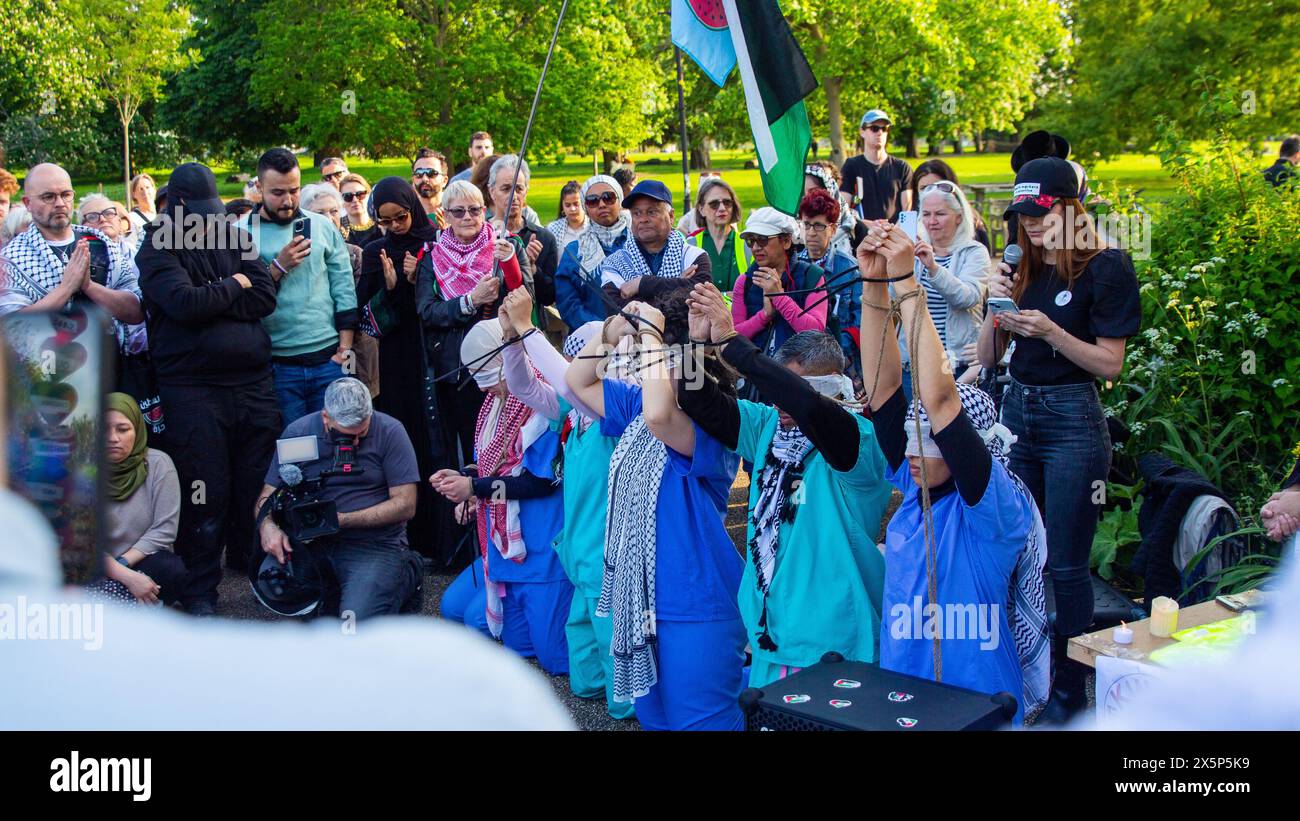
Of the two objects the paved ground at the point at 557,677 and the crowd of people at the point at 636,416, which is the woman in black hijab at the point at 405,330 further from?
the paved ground at the point at 557,677

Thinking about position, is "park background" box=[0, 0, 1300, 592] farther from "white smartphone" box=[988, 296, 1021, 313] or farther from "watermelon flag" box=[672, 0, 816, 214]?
"watermelon flag" box=[672, 0, 816, 214]

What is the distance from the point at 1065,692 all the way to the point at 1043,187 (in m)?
1.95

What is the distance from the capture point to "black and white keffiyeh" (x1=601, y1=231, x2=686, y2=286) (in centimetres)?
651

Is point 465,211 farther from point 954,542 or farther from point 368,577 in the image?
point 954,542

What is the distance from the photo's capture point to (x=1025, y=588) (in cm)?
360

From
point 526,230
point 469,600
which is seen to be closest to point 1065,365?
point 469,600

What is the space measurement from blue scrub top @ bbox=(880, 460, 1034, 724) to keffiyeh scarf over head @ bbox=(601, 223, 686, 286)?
320 centimetres

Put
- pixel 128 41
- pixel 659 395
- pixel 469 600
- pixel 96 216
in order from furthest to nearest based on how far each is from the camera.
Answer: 1. pixel 128 41
2. pixel 96 216
3. pixel 469 600
4. pixel 659 395

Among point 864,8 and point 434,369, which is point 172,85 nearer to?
point 864,8

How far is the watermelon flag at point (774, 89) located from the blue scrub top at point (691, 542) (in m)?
1.05

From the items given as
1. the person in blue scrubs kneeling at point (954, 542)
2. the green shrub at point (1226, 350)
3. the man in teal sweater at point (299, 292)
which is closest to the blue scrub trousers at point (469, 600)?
the man in teal sweater at point (299, 292)

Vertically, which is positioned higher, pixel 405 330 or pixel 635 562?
pixel 405 330

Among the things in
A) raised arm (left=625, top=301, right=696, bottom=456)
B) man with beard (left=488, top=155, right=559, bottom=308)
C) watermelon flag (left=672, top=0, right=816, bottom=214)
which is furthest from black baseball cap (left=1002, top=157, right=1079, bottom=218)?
man with beard (left=488, top=155, right=559, bottom=308)

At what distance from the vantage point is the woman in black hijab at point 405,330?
6719 mm
